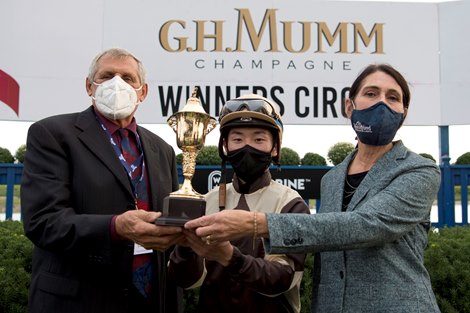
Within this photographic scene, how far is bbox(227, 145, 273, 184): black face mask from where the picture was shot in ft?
7.50

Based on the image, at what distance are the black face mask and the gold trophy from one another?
199 millimetres

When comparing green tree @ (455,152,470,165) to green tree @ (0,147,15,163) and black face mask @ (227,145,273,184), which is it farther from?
green tree @ (0,147,15,163)

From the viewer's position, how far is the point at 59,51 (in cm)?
648

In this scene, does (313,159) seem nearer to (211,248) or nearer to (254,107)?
(254,107)

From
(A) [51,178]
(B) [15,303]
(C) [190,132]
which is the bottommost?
(B) [15,303]

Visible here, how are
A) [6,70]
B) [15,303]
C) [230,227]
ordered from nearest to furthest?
[230,227] < [15,303] < [6,70]

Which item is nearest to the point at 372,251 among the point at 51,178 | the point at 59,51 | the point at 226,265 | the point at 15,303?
the point at 226,265

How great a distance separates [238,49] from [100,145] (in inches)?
184

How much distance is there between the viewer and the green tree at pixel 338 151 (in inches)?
266

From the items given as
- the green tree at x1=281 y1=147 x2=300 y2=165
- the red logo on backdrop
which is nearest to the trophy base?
the green tree at x1=281 y1=147 x2=300 y2=165

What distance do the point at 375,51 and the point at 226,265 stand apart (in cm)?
560

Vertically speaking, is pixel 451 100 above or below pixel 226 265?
above

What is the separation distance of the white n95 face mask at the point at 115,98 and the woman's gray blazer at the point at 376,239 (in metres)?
1.02

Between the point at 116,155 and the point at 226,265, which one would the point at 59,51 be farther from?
the point at 226,265
